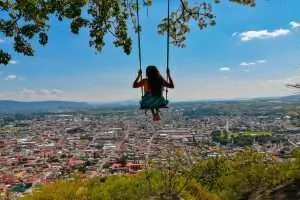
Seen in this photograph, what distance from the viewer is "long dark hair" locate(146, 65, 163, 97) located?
1130 centimetres

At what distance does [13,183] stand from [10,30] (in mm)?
57917

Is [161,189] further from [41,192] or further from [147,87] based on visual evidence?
[147,87]

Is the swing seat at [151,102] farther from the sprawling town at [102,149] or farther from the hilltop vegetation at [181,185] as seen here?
the sprawling town at [102,149]

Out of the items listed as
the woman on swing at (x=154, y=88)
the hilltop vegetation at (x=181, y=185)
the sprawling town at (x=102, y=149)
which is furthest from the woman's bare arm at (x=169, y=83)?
the sprawling town at (x=102, y=149)

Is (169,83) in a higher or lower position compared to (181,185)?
higher

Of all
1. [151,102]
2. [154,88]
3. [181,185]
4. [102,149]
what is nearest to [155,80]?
[154,88]

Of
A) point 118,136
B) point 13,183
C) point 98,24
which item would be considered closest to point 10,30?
point 98,24

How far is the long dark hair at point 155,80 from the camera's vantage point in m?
11.3

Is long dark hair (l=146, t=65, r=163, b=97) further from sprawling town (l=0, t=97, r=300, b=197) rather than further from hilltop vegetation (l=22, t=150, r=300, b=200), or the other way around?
sprawling town (l=0, t=97, r=300, b=197)

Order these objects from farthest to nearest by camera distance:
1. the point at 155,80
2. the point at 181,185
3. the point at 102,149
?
the point at 102,149 < the point at 181,185 < the point at 155,80

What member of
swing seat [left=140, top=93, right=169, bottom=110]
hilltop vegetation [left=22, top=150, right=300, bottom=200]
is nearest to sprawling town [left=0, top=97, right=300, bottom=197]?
hilltop vegetation [left=22, top=150, right=300, bottom=200]

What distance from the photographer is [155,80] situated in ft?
37.2

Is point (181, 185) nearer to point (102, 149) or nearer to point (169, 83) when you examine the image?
point (169, 83)

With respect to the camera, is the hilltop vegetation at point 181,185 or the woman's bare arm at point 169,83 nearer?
the woman's bare arm at point 169,83
